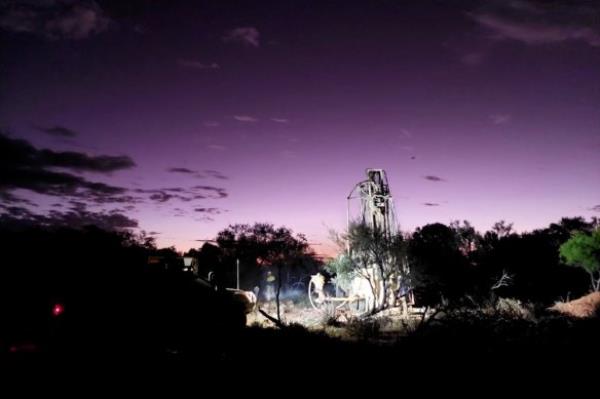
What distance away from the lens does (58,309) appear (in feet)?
17.4

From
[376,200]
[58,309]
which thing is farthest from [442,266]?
[58,309]

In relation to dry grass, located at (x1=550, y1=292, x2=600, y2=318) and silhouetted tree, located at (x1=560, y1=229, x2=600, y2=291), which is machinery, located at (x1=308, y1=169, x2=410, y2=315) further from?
silhouetted tree, located at (x1=560, y1=229, x2=600, y2=291)

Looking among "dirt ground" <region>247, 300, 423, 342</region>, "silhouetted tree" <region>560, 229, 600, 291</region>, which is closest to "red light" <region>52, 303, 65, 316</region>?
"dirt ground" <region>247, 300, 423, 342</region>

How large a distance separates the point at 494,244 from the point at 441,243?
1275cm

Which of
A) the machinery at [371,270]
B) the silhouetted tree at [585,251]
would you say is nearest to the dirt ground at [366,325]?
the machinery at [371,270]

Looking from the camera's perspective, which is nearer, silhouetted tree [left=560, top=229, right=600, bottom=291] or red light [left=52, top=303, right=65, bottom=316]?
red light [left=52, top=303, right=65, bottom=316]

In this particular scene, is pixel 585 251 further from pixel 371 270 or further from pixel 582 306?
pixel 371 270

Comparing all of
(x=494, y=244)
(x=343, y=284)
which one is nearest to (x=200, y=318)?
(x=343, y=284)

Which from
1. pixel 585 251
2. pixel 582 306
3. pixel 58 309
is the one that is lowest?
pixel 582 306

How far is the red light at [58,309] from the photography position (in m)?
5.27

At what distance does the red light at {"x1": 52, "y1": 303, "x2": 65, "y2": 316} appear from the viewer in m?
5.27

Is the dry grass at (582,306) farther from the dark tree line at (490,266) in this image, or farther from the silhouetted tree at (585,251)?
the silhouetted tree at (585,251)

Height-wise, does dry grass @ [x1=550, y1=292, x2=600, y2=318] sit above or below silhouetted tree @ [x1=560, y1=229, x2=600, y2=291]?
below

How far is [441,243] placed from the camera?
1912 centimetres
